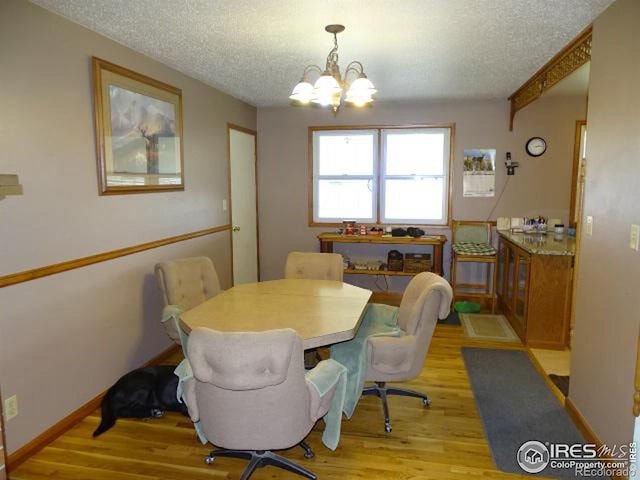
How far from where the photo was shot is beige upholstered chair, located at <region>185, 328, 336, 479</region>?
1.73m

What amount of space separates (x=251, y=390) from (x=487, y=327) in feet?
10.9

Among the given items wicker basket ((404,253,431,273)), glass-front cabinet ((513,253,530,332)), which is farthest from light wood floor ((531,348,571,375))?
wicker basket ((404,253,431,273))

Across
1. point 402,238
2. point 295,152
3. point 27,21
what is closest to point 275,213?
point 295,152

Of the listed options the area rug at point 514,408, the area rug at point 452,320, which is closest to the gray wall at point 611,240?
the area rug at point 514,408

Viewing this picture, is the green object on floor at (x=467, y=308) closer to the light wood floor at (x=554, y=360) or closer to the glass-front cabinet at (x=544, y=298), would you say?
the glass-front cabinet at (x=544, y=298)

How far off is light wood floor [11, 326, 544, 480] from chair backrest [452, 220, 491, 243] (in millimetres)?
2597

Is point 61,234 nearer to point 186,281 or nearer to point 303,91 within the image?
point 186,281

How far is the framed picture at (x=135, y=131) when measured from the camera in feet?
9.57

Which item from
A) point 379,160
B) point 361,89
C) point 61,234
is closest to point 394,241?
point 379,160

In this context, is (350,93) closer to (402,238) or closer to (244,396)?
(244,396)

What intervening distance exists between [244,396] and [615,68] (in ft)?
7.77

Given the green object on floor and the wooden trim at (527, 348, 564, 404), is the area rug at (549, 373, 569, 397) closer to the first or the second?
the wooden trim at (527, 348, 564, 404)

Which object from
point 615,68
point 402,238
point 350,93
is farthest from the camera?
point 402,238

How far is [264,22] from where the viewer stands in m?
2.69
